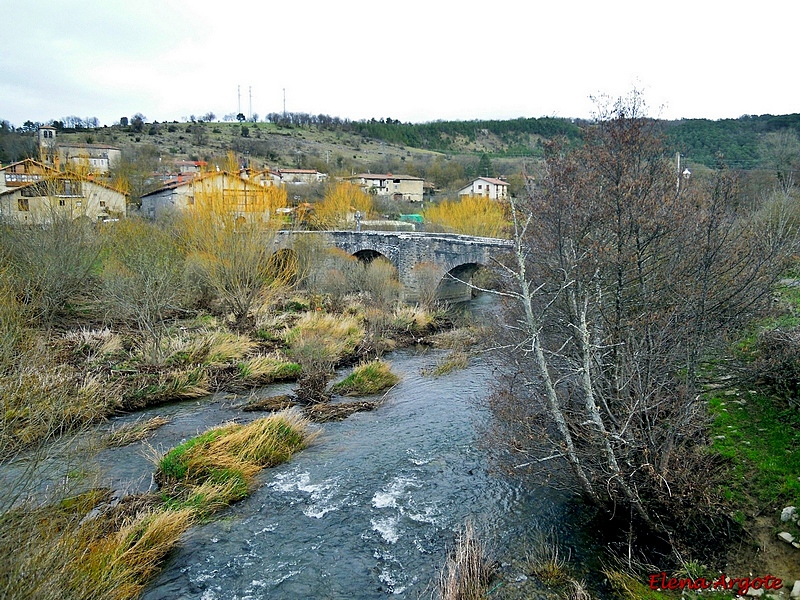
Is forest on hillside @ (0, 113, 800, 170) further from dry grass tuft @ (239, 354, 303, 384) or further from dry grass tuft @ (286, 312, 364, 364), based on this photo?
dry grass tuft @ (239, 354, 303, 384)

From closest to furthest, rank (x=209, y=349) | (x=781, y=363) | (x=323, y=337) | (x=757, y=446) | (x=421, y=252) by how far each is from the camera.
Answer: (x=757, y=446) < (x=781, y=363) < (x=209, y=349) < (x=323, y=337) < (x=421, y=252)

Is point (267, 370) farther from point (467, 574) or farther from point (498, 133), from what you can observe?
point (498, 133)

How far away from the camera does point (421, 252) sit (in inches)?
1109

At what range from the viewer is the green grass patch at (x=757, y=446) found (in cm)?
766

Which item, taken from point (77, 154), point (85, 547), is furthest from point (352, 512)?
point (77, 154)

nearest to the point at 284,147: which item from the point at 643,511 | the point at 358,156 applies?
the point at 358,156

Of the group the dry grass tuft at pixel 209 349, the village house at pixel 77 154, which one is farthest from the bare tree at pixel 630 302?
the village house at pixel 77 154

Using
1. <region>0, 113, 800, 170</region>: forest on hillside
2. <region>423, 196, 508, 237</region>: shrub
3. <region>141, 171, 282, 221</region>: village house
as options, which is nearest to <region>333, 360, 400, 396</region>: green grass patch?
<region>141, 171, 282, 221</region>: village house

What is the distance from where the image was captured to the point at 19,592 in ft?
14.6

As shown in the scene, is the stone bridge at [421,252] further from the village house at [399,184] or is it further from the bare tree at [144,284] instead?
the village house at [399,184]

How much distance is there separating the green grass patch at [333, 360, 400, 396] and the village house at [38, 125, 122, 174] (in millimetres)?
11817

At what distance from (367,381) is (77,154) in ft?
92.3

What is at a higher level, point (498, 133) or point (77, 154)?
point (498, 133)

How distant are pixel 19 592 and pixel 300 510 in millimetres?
5032
